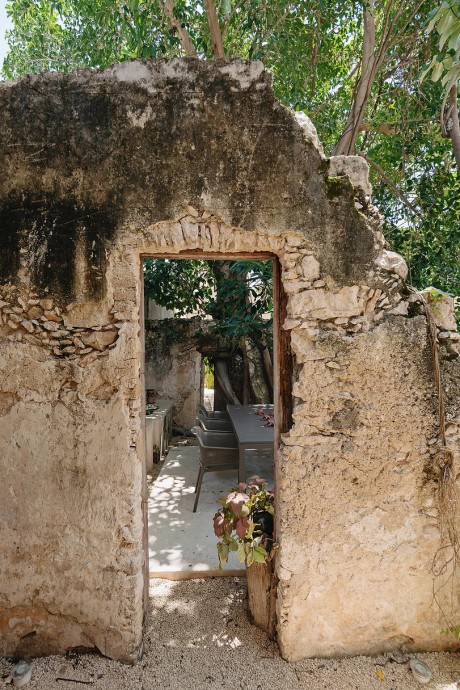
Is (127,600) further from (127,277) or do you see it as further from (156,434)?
(156,434)

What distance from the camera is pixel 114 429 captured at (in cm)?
260

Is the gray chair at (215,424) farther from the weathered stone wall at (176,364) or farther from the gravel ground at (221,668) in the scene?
the gravel ground at (221,668)

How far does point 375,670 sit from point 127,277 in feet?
8.85

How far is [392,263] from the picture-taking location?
2.66 m

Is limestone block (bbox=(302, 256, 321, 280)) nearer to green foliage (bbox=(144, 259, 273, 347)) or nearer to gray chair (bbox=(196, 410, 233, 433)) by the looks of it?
green foliage (bbox=(144, 259, 273, 347))

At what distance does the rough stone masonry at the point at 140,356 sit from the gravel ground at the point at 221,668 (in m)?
0.10

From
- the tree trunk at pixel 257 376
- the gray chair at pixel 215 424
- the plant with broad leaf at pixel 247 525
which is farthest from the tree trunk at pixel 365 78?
the plant with broad leaf at pixel 247 525

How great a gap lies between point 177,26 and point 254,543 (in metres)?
5.48

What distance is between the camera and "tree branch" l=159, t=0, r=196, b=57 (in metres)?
5.00

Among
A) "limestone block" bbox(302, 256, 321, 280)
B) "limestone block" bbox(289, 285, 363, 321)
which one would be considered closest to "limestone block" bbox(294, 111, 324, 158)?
"limestone block" bbox(302, 256, 321, 280)

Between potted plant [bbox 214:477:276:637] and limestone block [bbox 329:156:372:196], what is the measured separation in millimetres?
2021

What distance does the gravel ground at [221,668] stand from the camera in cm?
257

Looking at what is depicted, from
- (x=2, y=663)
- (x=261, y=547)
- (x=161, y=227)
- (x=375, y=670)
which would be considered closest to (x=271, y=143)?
(x=161, y=227)

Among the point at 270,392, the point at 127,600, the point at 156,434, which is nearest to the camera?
the point at 127,600
